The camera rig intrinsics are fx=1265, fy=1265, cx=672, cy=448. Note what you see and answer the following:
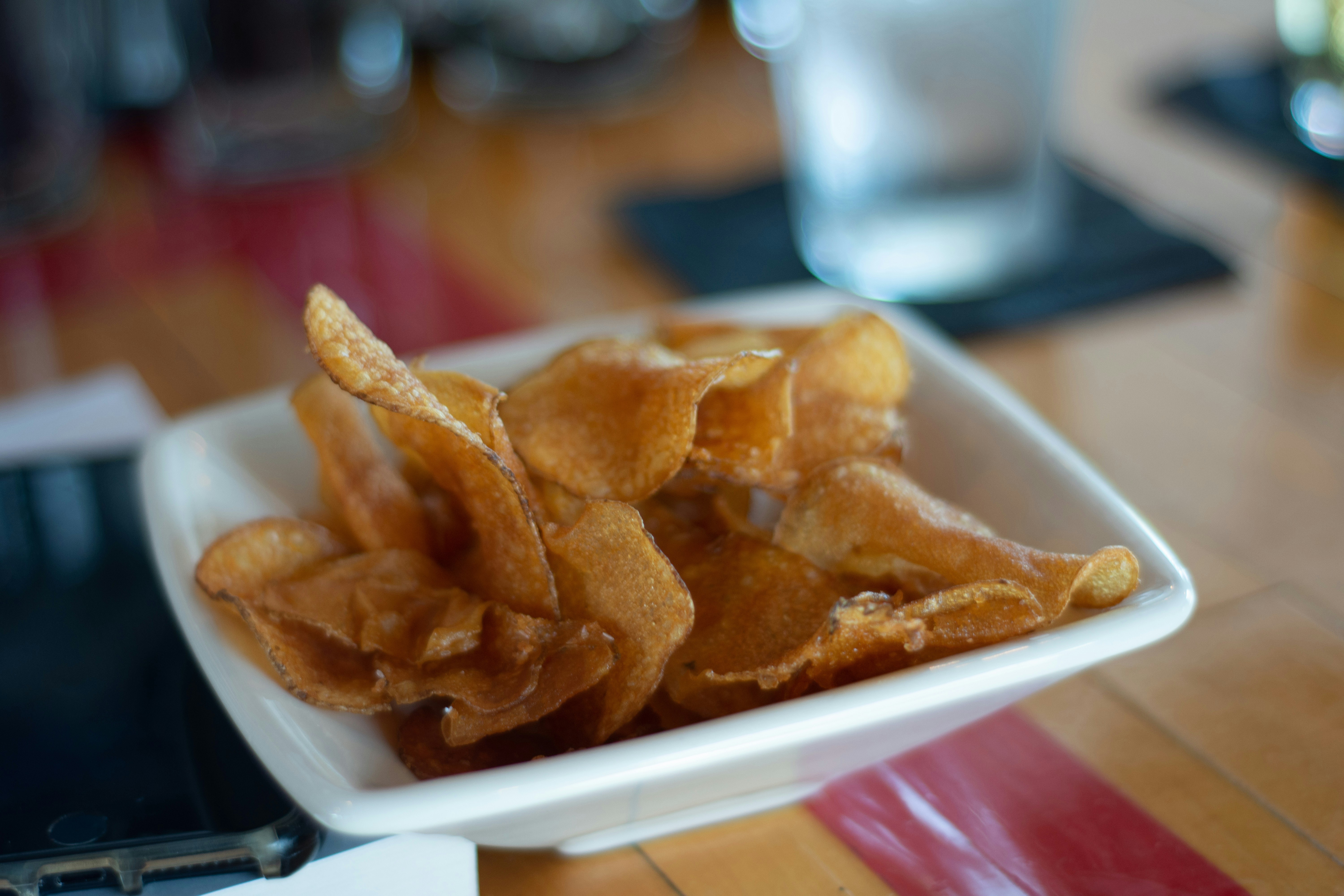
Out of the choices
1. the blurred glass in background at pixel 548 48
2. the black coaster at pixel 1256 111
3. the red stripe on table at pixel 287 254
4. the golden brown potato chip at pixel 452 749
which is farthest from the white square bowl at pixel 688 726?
the blurred glass in background at pixel 548 48

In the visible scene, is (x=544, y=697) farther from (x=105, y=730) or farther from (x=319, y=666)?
(x=105, y=730)

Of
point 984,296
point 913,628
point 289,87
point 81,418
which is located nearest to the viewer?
point 913,628

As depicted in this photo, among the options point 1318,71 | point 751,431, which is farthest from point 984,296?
point 751,431

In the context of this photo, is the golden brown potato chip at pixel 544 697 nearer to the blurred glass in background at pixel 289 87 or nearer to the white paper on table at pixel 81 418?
the white paper on table at pixel 81 418

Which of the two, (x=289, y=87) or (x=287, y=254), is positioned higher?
(x=289, y=87)

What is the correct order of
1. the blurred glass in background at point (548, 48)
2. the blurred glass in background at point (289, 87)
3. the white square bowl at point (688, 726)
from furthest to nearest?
the blurred glass in background at point (548, 48) < the blurred glass in background at point (289, 87) < the white square bowl at point (688, 726)

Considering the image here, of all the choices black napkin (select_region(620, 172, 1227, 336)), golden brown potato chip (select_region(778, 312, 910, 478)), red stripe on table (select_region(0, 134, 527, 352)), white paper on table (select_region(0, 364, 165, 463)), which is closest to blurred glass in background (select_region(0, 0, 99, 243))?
red stripe on table (select_region(0, 134, 527, 352))

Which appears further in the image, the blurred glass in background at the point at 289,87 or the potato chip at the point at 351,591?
the blurred glass in background at the point at 289,87
